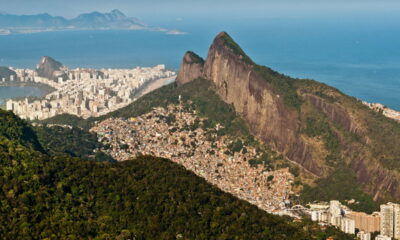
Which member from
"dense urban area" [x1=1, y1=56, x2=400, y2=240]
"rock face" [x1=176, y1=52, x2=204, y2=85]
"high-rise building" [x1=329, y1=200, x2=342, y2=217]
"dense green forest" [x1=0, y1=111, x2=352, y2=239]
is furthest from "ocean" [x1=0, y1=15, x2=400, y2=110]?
"dense green forest" [x1=0, y1=111, x2=352, y2=239]

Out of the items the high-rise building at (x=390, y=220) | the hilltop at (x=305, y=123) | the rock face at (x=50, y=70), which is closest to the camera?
the high-rise building at (x=390, y=220)

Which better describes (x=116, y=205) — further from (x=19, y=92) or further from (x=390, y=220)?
(x=19, y=92)

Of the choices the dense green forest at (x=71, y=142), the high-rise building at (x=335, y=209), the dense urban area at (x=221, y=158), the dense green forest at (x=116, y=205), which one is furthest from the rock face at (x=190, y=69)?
the dense green forest at (x=116, y=205)

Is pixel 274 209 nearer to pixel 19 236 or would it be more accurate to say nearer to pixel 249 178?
pixel 249 178

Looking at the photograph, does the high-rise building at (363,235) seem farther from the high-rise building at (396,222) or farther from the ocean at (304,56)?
the ocean at (304,56)

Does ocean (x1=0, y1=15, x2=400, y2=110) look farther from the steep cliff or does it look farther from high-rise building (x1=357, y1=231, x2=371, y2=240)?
high-rise building (x1=357, y1=231, x2=371, y2=240)

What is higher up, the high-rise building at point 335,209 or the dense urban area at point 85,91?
the dense urban area at point 85,91

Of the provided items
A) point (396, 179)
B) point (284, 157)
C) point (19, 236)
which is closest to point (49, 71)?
point (284, 157)
